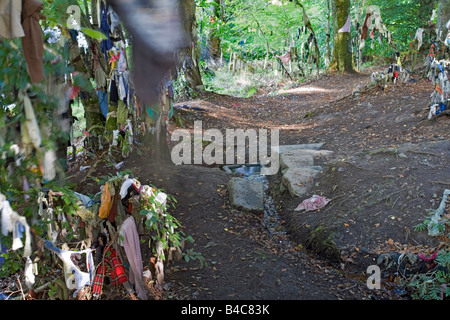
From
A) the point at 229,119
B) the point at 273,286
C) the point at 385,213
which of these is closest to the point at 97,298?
the point at 273,286

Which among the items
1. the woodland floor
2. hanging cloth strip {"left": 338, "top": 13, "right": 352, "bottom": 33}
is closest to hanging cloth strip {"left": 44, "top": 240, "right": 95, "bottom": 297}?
the woodland floor

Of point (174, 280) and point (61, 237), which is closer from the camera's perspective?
point (61, 237)

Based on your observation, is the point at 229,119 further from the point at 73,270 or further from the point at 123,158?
the point at 73,270

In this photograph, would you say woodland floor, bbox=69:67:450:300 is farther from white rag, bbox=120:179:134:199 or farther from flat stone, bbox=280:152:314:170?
white rag, bbox=120:179:134:199

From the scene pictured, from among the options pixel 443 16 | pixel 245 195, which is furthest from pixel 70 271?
pixel 443 16

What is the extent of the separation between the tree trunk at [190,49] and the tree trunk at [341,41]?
5.41 metres

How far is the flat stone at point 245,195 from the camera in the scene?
4855 mm

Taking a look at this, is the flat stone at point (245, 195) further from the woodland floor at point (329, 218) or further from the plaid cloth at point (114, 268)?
the plaid cloth at point (114, 268)

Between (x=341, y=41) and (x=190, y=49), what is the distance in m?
6.63

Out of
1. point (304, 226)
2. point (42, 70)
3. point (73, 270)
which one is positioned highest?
point (42, 70)

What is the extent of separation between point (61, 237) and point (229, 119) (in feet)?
22.2

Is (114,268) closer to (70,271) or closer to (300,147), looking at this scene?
(70,271)

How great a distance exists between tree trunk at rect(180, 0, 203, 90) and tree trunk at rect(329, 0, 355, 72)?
17.8ft
